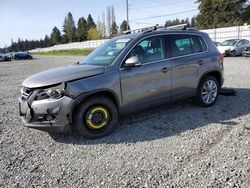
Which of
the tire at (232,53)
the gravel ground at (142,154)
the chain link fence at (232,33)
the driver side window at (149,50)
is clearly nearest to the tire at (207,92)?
the gravel ground at (142,154)

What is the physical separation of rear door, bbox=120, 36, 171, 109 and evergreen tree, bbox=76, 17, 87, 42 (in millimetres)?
90621

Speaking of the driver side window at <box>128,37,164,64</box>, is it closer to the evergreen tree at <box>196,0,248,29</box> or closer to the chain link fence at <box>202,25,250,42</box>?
the chain link fence at <box>202,25,250,42</box>

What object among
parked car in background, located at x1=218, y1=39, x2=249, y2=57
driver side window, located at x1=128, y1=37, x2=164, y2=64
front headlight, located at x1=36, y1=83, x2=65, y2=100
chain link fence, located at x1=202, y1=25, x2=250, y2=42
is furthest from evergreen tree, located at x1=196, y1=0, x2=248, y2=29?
front headlight, located at x1=36, y1=83, x2=65, y2=100

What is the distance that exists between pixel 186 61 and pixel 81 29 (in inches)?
3791

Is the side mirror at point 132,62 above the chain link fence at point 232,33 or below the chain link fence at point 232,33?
below

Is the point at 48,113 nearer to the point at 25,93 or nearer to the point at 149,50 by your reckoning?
the point at 25,93

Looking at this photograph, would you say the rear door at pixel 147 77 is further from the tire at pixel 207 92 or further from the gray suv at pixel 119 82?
the tire at pixel 207 92

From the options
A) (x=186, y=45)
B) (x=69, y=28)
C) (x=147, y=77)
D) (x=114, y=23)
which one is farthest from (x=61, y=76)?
(x=69, y=28)

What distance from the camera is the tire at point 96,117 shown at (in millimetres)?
3981

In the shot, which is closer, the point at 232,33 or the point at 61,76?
the point at 61,76

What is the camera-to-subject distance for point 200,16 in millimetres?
53562

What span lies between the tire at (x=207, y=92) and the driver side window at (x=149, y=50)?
143 cm

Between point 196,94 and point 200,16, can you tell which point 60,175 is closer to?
point 196,94

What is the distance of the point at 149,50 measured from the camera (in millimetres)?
4617
